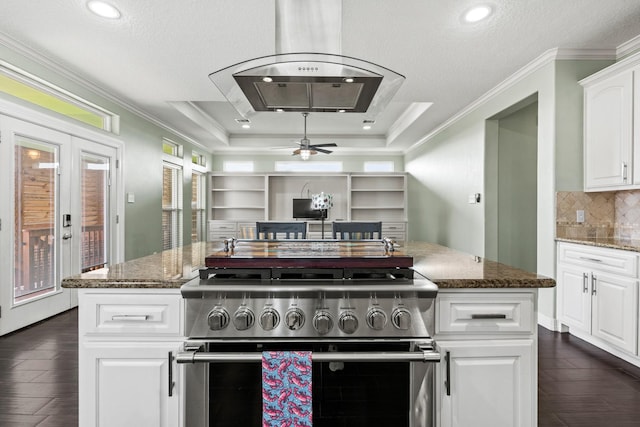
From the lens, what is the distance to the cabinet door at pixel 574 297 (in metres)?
2.77

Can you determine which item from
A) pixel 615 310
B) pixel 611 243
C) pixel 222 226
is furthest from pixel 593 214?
pixel 222 226

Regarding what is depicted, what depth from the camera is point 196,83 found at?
3.99 meters

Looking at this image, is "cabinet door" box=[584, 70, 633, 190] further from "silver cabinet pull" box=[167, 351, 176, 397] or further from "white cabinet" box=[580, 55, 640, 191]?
"silver cabinet pull" box=[167, 351, 176, 397]

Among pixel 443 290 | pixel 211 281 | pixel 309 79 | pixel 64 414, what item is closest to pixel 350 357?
pixel 443 290

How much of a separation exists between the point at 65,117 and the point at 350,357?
388 centimetres

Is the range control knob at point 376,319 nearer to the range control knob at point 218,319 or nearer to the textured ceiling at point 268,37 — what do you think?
the range control knob at point 218,319

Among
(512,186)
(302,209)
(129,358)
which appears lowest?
(129,358)

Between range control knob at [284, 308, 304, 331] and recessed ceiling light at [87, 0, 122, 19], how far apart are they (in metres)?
2.55

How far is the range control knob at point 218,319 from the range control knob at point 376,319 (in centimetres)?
50

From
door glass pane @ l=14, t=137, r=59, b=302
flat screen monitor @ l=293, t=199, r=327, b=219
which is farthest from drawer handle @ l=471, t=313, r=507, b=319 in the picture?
flat screen monitor @ l=293, t=199, r=327, b=219

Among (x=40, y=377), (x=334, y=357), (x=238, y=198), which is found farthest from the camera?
(x=238, y=198)

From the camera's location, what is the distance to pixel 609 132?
290 centimetres

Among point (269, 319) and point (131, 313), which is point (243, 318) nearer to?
point (269, 319)

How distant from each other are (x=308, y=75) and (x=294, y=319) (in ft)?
3.17
